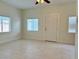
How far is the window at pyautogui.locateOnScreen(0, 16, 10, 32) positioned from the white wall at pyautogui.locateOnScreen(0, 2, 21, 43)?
258 millimetres

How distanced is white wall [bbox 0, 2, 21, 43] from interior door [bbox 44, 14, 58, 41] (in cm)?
219

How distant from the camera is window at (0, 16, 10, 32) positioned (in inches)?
276

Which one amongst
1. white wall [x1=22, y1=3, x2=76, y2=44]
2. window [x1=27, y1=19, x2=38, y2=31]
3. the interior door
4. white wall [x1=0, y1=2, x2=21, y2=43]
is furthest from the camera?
window [x1=27, y1=19, x2=38, y2=31]

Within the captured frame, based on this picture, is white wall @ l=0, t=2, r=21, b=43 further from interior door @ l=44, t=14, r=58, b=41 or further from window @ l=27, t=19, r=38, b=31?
interior door @ l=44, t=14, r=58, b=41

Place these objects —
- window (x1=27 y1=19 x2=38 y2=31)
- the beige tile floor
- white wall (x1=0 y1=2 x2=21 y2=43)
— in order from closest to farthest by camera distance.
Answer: the beige tile floor < white wall (x1=0 y1=2 x2=21 y2=43) < window (x1=27 y1=19 x2=38 y2=31)

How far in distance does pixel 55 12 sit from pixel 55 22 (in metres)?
0.65

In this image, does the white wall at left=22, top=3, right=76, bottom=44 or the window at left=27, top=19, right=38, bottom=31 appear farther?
the window at left=27, top=19, right=38, bottom=31

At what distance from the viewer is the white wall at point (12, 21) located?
698cm

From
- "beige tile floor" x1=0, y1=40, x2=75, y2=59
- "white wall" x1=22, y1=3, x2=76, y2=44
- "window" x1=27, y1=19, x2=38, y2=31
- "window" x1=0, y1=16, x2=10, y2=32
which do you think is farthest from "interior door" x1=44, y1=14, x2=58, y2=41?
"window" x1=0, y1=16, x2=10, y2=32

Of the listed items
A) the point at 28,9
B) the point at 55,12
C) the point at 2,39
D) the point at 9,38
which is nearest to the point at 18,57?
the point at 2,39

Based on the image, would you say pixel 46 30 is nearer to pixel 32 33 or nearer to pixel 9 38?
pixel 32 33

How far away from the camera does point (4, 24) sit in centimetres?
726

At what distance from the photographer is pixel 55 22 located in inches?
290

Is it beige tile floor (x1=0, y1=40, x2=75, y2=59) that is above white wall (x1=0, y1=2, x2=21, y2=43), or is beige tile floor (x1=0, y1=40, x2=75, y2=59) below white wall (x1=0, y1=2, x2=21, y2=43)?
below
